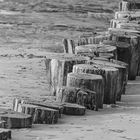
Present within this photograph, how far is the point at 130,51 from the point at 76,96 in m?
4.12

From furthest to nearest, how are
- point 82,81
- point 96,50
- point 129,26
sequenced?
point 129,26 → point 96,50 → point 82,81

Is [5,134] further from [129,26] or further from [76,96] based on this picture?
[129,26]

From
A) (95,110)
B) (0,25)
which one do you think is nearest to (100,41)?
(95,110)

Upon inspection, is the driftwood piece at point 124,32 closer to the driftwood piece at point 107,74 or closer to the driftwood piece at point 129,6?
the driftwood piece at point 107,74

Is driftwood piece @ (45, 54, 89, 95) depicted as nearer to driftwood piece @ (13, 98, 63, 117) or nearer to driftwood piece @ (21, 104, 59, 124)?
driftwood piece @ (13, 98, 63, 117)

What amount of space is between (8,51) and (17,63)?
1.82m

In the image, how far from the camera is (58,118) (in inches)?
372

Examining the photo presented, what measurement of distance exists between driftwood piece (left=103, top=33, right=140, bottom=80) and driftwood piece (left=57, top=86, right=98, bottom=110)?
12.0 feet

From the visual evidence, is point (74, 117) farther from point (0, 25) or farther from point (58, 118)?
point (0, 25)

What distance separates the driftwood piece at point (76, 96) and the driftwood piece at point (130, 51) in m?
3.67

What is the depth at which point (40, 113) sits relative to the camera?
901 centimetres

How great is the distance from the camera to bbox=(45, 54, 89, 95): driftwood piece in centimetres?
1112

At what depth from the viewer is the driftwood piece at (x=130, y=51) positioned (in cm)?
1377

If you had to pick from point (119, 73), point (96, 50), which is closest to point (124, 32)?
point (96, 50)
